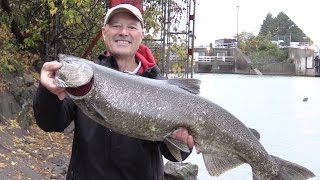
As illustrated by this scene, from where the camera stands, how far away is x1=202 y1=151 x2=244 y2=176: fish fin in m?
3.55

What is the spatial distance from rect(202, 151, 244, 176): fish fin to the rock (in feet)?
20.6

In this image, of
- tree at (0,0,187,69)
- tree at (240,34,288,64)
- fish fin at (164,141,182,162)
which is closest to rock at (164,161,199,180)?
tree at (0,0,187,69)

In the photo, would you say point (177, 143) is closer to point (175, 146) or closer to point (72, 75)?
point (175, 146)

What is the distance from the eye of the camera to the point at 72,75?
293cm

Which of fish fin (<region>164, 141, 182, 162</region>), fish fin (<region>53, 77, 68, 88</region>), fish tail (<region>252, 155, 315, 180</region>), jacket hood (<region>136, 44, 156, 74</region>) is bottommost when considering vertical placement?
fish tail (<region>252, 155, 315, 180</region>)

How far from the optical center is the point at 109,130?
10.6 feet

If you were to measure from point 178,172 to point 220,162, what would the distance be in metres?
6.67

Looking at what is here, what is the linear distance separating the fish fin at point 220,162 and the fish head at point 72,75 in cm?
105

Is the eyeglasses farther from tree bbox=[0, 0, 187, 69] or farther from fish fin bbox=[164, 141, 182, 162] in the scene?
tree bbox=[0, 0, 187, 69]

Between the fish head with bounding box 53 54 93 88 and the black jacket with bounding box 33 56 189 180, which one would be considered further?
the black jacket with bounding box 33 56 189 180

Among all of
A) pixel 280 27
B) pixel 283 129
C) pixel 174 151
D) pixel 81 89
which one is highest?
pixel 280 27

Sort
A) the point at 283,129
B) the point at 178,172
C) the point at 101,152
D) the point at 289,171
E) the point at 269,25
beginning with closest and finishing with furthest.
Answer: the point at 101,152, the point at 289,171, the point at 178,172, the point at 283,129, the point at 269,25

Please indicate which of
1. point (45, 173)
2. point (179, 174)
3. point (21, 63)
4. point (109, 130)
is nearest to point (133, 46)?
point (109, 130)

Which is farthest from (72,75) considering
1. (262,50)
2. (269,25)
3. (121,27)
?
(269,25)
